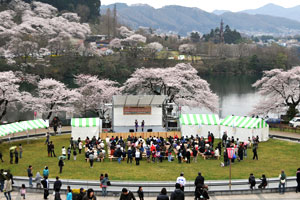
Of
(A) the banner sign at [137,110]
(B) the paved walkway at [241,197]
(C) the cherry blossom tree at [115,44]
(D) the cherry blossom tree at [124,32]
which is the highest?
(D) the cherry blossom tree at [124,32]

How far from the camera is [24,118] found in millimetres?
50906

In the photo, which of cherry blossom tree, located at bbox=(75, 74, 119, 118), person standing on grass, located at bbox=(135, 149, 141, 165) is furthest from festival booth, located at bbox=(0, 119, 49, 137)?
cherry blossom tree, located at bbox=(75, 74, 119, 118)

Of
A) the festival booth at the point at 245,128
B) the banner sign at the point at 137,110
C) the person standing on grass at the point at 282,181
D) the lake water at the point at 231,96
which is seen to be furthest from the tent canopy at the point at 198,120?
the lake water at the point at 231,96

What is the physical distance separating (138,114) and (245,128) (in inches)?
341

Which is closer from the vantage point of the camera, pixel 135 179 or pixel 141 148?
pixel 135 179

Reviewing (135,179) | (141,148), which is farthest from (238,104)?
(135,179)

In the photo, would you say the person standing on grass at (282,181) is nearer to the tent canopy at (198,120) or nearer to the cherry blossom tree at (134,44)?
the tent canopy at (198,120)

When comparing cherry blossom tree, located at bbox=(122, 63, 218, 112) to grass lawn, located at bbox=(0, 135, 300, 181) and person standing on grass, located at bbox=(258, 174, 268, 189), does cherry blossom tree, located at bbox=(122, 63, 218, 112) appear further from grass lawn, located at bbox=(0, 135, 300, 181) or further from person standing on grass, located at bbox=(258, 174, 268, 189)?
person standing on grass, located at bbox=(258, 174, 268, 189)

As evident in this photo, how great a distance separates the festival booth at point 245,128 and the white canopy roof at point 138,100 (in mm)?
5393

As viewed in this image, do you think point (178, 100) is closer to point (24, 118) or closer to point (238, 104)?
point (24, 118)

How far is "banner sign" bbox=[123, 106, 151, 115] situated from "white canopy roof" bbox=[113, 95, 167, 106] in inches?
14.9

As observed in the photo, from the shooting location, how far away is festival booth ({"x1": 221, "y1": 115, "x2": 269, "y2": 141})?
29625 millimetres

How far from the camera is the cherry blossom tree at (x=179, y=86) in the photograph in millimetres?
42375

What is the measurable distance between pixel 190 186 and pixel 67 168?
23.9ft
